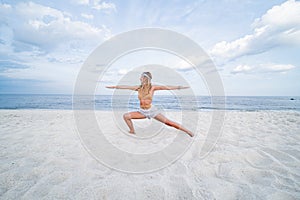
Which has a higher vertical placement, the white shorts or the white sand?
the white shorts

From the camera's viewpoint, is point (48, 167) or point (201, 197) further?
point (48, 167)

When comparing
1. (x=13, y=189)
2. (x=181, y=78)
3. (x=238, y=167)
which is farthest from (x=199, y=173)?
(x=181, y=78)

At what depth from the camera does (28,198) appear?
1.76 meters

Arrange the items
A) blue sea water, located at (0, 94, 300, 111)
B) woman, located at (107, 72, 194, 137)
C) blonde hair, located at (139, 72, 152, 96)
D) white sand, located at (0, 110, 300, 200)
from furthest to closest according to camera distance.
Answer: blue sea water, located at (0, 94, 300, 111)
blonde hair, located at (139, 72, 152, 96)
woman, located at (107, 72, 194, 137)
white sand, located at (0, 110, 300, 200)

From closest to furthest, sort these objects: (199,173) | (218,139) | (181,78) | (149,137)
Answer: (199,173) < (218,139) < (149,137) < (181,78)

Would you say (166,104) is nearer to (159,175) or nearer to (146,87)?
(146,87)

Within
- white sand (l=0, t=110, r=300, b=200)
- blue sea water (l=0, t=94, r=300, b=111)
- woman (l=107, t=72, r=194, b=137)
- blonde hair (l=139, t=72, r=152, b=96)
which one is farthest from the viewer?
blue sea water (l=0, t=94, r=300, b=111)

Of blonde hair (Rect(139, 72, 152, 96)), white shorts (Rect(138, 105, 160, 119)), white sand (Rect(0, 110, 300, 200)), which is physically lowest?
white sand (Rect(0, 110, 300, 200))

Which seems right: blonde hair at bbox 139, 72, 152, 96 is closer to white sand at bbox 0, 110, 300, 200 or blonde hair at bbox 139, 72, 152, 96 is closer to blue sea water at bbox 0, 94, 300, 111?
white sand at bbox 0, 110, 300, 200

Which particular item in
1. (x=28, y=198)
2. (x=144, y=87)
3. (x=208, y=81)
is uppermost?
(x=208, y=81)

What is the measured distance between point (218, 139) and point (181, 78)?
4699 millimetres

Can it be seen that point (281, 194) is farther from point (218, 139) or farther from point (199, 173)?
point (218, 139)

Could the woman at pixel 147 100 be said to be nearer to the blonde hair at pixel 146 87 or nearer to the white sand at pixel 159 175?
the blonde hair at pixel 146 87

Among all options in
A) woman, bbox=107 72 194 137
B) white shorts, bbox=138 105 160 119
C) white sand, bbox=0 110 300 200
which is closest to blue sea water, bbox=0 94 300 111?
woman, bbox=107 72 194 137
